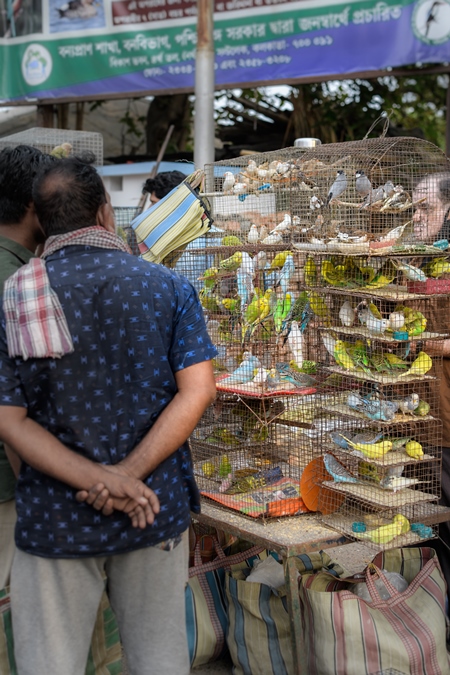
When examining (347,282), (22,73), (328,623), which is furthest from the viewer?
(22,73)

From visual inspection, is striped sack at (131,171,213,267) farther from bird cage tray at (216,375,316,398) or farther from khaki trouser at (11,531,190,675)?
khaki trouser at (11,531,190,675)

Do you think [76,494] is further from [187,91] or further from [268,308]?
[187,91]

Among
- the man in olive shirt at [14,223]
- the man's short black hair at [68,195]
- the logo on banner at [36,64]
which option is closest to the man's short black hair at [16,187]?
the man in olive shirt at [14,223]

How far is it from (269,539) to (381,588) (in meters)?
0.54

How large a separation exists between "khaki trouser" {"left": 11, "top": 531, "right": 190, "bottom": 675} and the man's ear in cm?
81

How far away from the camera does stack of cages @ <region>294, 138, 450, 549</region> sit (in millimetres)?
2859

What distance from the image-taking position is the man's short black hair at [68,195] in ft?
6.38

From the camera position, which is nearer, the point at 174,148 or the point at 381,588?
the point at 381,588

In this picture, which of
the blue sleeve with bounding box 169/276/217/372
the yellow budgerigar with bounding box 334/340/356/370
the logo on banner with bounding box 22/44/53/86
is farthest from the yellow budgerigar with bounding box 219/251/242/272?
the logo on banner with bounding box 22/44/53/86

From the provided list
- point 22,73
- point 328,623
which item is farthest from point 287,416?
point 22,73

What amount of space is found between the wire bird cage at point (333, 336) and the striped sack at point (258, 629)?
321 millimetres

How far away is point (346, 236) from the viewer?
2.91 metres

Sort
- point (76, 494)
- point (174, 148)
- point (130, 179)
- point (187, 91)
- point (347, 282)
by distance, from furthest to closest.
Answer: point (174, 148), point (130, 179), point (187, 91), point (347, 282), point (76, 494)

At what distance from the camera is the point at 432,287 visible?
114 inches
